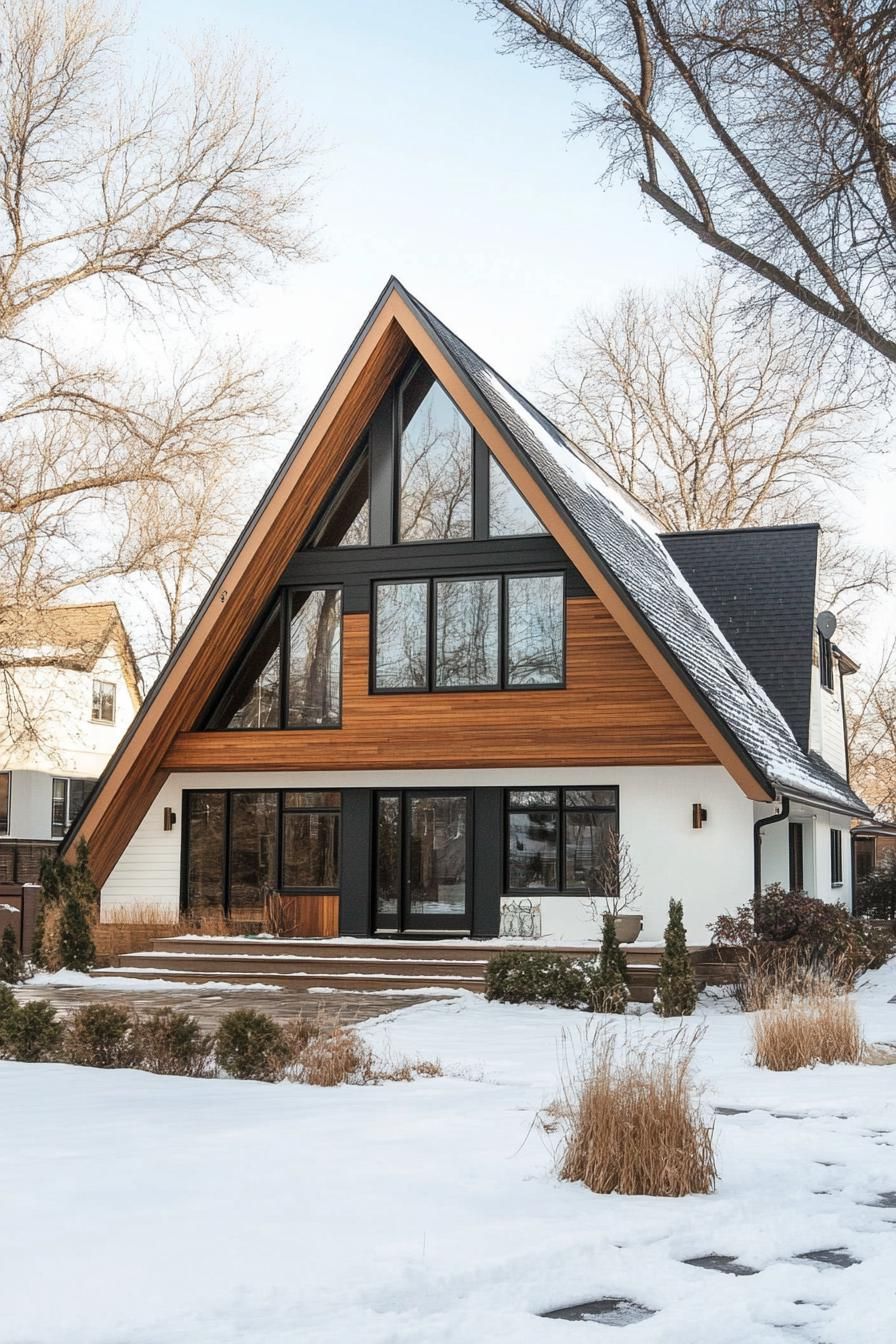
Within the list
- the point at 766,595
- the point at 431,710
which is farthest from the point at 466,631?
the point at 766,595

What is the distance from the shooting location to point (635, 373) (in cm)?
3631

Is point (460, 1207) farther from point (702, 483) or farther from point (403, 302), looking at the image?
point (702, 483)

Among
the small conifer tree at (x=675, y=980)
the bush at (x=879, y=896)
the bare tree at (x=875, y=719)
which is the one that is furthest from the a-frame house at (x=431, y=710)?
the bare tree at (x=875, y=719)

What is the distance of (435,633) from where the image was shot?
17828mm

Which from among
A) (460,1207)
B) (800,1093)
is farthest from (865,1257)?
(800,1093)

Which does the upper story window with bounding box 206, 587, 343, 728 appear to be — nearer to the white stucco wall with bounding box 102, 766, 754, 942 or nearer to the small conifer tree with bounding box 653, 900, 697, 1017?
the white stucco wall with bounding box 102, 766, 754, 942

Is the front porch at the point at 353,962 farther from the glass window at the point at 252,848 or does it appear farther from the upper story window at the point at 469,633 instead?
the upper story window at the point at 469,633

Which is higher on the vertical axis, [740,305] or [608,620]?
[740,305]

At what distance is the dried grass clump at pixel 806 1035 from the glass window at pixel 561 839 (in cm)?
665

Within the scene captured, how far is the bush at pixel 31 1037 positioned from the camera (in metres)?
9.92

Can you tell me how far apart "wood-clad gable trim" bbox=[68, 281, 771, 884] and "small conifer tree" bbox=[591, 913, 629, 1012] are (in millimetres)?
2992

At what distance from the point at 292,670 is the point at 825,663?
9146mm

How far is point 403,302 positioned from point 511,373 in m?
22.7

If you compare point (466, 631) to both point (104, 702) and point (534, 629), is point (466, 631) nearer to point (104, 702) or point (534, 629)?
point (534, 629)
